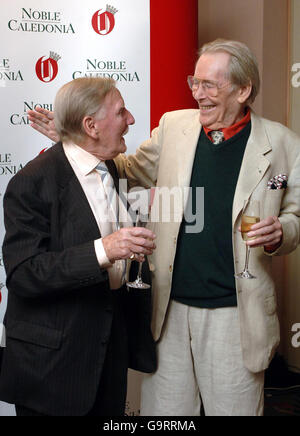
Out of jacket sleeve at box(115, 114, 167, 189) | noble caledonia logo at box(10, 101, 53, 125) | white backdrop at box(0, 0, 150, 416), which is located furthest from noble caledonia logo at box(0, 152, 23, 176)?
jacket sleeve at box(115, 114, 167, 189)

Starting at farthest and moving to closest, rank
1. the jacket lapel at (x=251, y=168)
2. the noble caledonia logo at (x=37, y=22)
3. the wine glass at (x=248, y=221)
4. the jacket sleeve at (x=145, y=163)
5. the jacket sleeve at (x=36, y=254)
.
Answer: the noble caledonia logo at (x=37, y=22)
the jacket sleeve at (x=145, y=163)
the jacket lapel at (x=251, y=168)
the wine glass at (x=248, y=221)
the jacket sleeve at (x=36, y=254)

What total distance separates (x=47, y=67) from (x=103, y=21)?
0.38 meters

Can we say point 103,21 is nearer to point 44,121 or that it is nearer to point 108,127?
point 44,121

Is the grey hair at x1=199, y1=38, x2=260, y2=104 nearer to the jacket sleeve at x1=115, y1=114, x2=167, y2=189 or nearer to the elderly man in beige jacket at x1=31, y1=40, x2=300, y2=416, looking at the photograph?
the elderly man in beige jacket at x1=31, y1=40, x2=300, y2=416

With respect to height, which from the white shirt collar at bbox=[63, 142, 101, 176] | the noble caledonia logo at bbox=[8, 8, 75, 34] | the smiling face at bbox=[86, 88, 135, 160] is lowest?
the white shirt collar at bbox=[63, 142, 101, 176]

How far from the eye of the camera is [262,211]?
2.04m

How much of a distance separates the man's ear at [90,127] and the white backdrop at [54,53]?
104cm

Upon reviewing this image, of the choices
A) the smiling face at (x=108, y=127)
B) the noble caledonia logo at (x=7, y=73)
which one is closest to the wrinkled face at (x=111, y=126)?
the smiling face at (x=108, y=127)

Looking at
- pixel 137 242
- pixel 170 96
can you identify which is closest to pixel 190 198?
pixel 137 242

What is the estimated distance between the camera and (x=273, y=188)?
2.13 meters

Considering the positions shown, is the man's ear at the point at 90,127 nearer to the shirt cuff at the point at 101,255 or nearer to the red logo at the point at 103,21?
the shirt cuff at the point at 101,255

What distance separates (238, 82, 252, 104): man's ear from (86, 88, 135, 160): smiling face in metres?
0.48

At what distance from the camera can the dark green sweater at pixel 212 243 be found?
2.10 m

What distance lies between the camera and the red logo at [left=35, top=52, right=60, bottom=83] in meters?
2.93
